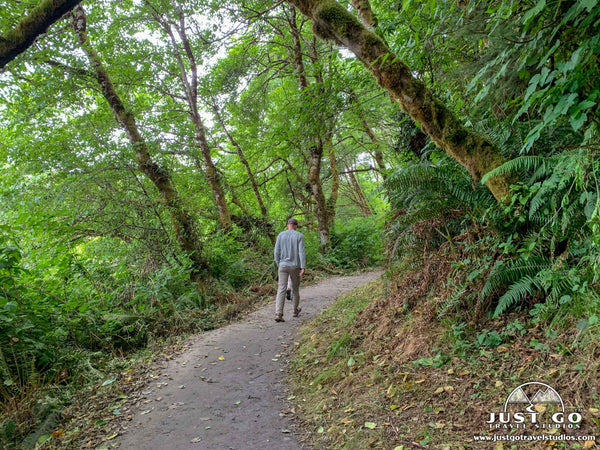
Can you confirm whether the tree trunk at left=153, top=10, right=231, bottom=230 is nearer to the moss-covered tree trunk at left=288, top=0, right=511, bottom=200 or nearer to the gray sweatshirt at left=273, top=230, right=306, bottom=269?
the gray sweatshirt at left=273, top=230, right=306, bottom=269

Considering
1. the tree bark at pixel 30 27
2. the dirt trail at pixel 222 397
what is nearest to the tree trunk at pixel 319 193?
the dirt trail at pixel 222 397

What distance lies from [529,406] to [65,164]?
32.9 feet

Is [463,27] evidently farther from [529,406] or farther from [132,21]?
[132,21]

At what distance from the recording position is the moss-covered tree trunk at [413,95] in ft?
13.0

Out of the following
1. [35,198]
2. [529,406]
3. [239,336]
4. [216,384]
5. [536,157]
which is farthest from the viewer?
[35,198]

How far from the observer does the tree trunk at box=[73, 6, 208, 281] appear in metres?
8.84

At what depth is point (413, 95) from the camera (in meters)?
4.13

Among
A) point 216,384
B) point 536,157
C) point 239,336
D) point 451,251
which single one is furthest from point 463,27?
point 239,336

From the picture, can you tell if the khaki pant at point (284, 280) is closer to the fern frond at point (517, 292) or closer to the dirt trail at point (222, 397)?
the dirt trail at point (222, 397)

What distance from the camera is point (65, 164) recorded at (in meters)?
8.28

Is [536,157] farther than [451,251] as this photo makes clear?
No

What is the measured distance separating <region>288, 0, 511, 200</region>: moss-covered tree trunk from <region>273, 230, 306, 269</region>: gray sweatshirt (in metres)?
3.94

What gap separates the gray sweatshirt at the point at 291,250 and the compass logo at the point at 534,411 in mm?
5012

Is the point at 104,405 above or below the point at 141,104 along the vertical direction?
below
